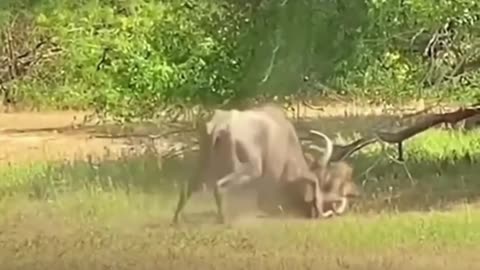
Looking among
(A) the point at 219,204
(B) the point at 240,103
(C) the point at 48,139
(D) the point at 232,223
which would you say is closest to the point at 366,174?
(B) the point at 240,103

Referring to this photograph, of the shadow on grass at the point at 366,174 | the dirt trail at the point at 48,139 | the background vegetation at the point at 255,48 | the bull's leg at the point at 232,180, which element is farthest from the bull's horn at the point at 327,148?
the dirt trail at the point at 48,139

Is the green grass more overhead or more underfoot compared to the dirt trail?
more underfoot

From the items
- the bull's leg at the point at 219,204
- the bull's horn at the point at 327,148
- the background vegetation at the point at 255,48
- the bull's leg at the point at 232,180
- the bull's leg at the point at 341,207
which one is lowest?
the bull's leg at the point at 341,207

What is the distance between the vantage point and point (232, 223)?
12.7ft

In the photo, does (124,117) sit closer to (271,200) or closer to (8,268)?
(271,200)

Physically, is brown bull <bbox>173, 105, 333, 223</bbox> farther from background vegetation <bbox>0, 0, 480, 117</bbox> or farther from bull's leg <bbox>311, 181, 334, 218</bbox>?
background vegetation <bbox>0, 0, 480, 117</bbox>

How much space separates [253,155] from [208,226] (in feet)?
1.91

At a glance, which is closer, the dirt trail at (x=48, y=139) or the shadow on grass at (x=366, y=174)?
the shadow on grass at (x=366, y=174)

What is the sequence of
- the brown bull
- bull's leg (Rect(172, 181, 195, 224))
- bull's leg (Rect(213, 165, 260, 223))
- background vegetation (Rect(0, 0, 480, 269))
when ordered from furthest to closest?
the brown bull
bull's leg (Rect(213, 165, 260, 223))
bull's leg (Rect(172, 181, 195, 224))
background vegetation (Rect(0, 0, 480, 269))

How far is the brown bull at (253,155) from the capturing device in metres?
4.23

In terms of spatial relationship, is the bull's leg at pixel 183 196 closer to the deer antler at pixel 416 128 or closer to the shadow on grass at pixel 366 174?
the shadow on grass at pixel 366 174

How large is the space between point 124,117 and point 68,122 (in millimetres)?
1353

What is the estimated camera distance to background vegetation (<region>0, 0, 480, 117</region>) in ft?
14.1

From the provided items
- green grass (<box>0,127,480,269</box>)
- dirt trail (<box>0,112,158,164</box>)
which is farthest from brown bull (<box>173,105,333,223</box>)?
dirt trail (<box>0,112,158,164</box>)
